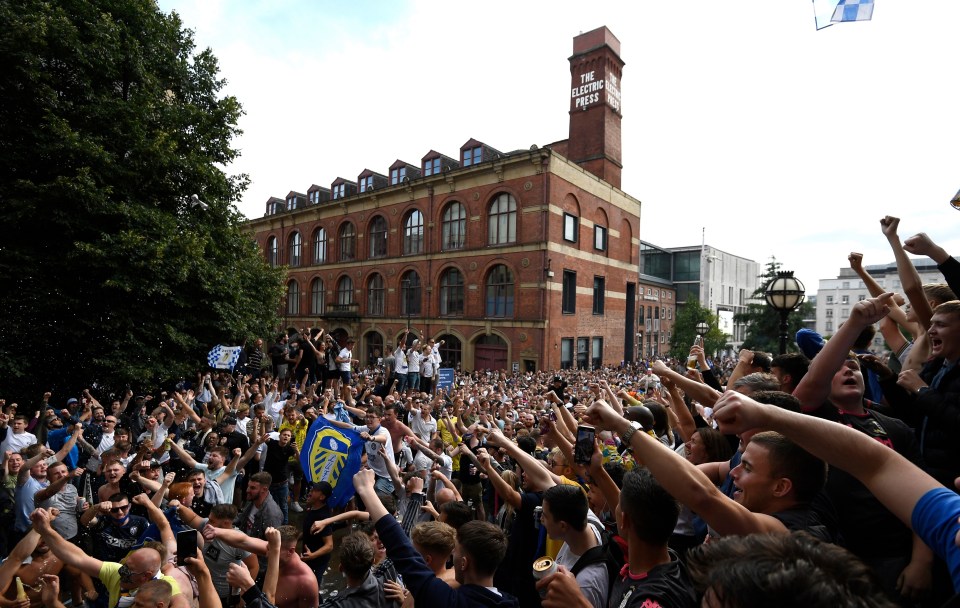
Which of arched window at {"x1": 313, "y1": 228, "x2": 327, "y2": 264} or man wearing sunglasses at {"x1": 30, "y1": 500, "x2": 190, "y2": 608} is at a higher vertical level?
arched window at {"x1": 313, "y1": 228, "x2": 327, "y2": 264}

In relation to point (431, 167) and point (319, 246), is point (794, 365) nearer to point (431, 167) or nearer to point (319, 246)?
point (431, 167)

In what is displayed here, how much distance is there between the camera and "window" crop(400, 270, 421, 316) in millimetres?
32781

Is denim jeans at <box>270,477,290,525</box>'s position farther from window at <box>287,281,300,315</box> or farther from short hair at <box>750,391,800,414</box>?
window at <box>287,281,300,315</box>

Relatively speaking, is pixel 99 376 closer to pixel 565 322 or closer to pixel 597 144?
A: pixel 565 322

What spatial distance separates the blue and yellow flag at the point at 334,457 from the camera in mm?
5469

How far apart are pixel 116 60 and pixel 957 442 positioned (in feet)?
58.4

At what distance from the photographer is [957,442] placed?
276 centimetres

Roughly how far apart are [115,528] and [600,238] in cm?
3037

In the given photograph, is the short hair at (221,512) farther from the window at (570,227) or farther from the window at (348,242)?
the window at (348,242)

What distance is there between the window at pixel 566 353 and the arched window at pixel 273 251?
96.3ft

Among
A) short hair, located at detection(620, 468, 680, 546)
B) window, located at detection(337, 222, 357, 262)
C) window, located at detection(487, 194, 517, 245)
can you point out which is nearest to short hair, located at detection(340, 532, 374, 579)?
short hair, located at detection(620, 468, 680, 546)

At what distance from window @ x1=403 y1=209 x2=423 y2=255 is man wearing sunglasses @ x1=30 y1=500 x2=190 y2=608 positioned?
29.2 m

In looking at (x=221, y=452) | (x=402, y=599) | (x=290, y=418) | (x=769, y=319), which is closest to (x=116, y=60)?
(x=290, y=418)

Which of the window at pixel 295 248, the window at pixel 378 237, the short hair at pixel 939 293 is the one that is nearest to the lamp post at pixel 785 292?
the short hair at pixel 939 293
